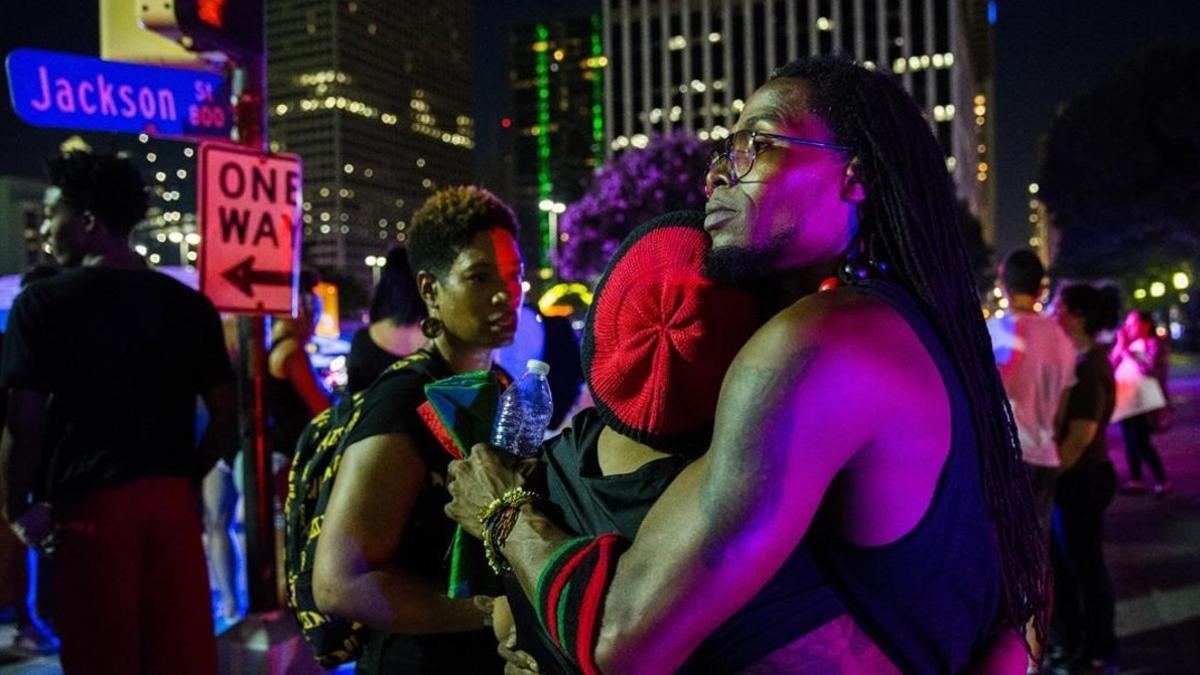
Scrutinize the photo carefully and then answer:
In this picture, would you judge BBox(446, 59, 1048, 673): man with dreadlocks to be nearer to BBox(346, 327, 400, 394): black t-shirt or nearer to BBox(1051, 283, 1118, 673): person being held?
BBox(346, 327, 400, 394): black t-shirt

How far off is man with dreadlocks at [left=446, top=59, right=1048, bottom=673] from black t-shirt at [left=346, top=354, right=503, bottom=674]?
62 centimetres

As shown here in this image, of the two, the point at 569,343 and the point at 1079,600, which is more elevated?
the point at 569,343

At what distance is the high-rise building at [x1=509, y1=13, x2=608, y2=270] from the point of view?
110125mm

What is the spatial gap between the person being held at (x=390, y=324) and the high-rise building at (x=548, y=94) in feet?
332

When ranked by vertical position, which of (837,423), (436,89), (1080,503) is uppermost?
(436,89)

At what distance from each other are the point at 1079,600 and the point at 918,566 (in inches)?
195

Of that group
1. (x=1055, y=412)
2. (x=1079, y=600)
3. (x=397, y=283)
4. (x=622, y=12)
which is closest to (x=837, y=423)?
(x=397, y=283)

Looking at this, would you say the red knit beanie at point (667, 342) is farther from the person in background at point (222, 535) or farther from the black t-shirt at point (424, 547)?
the person in background at point (222, 535)

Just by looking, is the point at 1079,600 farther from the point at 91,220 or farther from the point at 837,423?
the point at 91,220

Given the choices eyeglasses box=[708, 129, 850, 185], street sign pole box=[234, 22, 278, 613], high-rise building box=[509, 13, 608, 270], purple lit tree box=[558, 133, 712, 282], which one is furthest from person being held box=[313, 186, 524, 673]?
high-rise building box=[509, 13, 608, 270]

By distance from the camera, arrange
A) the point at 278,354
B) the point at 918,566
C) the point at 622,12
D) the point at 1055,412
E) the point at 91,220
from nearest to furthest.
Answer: the point at 918,566, the point at 91,220, the point at 1055,412, the point at 278,354, the point at 622,12

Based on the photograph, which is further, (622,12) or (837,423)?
(622,12)

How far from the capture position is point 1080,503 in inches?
210

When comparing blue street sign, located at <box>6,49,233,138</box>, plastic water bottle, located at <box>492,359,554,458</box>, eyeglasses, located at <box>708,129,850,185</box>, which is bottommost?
plastic water bottle, located at <box>492,359,554,458</box>
